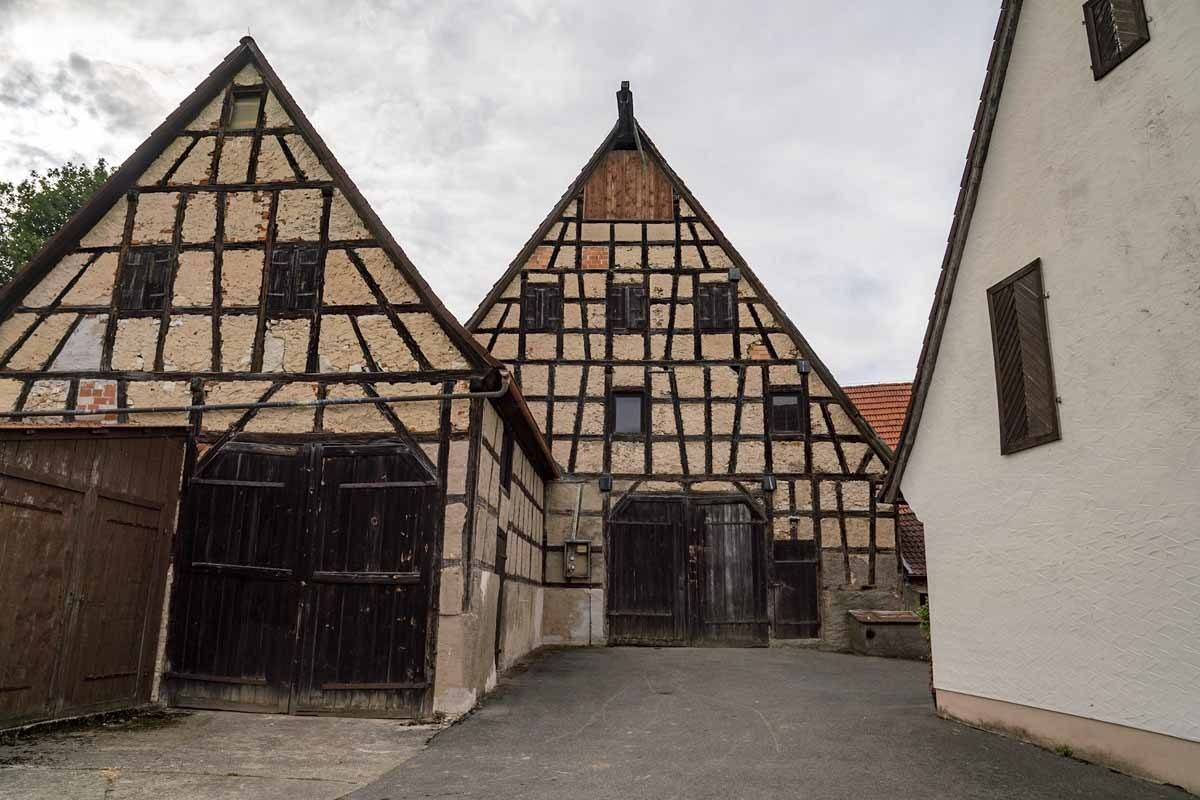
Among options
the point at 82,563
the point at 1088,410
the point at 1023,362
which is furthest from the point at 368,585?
the point at 1088,410

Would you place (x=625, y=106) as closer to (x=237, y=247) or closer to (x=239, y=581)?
(x=237, y=247)

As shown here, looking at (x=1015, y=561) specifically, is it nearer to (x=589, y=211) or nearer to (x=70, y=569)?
(x=70, y=569)

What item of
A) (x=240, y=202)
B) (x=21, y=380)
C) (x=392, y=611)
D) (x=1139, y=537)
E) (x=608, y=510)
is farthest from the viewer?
(x=608, y=510)

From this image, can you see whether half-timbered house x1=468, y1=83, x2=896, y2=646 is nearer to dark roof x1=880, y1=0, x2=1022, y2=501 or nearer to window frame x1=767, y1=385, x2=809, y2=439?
window frame x1=767, y1=385, x2=809, y2=439

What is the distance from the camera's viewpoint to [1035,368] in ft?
22.6

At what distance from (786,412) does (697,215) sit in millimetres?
4275

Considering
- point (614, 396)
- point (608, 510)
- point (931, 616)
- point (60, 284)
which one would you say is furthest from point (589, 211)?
point (931, 616)

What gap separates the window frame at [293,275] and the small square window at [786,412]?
9.05 m

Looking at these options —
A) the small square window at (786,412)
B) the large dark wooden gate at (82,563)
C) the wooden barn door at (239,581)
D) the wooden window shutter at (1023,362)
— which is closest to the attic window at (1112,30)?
the wooden window shutter at (1023,362)

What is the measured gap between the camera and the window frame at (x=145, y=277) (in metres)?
9.07

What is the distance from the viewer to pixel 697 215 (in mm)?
16406

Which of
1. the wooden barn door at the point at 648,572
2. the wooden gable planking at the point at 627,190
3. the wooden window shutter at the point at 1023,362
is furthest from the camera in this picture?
the wooden gable planking at the point at 627,190

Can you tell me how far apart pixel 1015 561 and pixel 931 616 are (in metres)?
1.47

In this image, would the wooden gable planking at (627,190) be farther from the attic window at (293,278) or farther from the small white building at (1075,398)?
the small white building at (1075,398)
